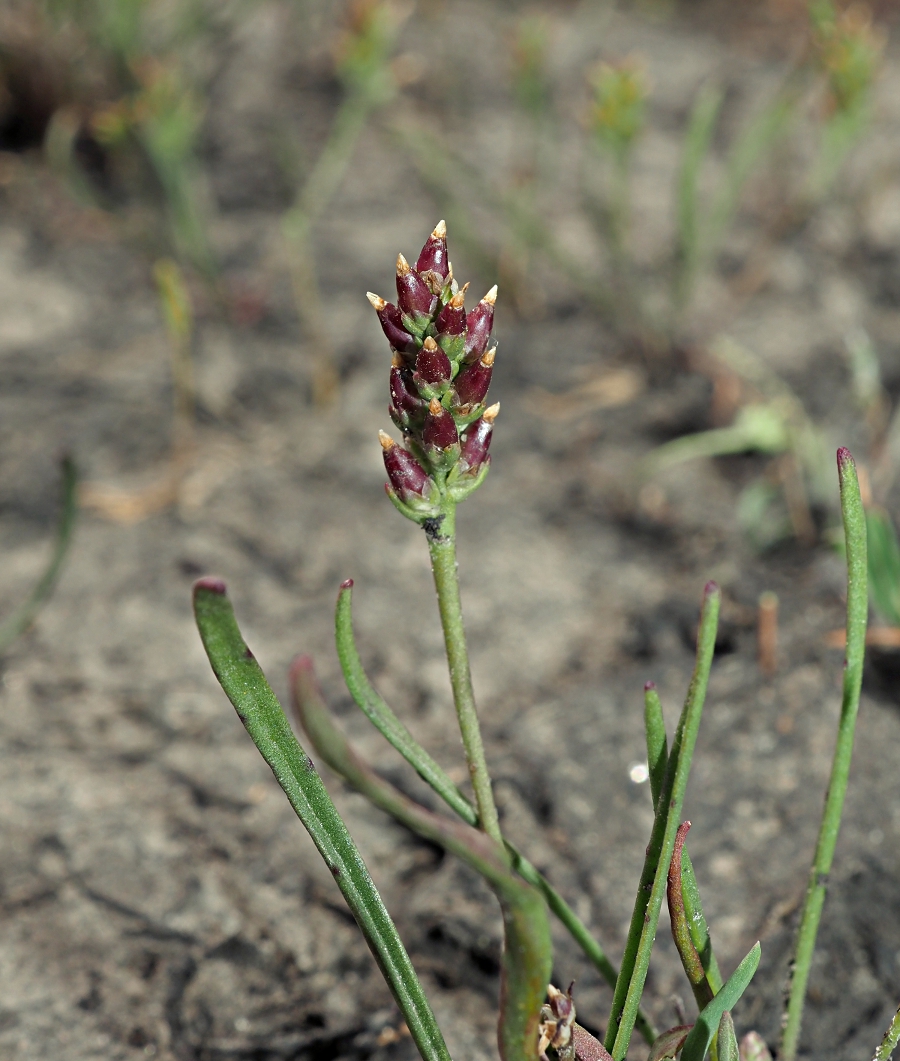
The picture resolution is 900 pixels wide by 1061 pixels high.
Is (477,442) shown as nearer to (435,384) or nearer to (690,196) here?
(435,384)

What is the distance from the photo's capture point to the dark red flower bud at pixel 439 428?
0.67 metres

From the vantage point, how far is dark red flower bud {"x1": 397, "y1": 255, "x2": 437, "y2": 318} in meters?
0.65

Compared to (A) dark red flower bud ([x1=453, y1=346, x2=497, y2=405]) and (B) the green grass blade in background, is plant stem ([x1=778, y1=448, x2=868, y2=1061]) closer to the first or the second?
(A) dark red flower bud ([x1=453, y1=346, x2=497, y2=405])

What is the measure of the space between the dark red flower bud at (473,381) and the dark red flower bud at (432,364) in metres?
0.01

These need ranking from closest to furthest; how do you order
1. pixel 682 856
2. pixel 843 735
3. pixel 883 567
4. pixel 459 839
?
pixel 459 839 < pixel 682 856 < pixel 843 735 < pixel 883 567

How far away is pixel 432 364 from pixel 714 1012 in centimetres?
51

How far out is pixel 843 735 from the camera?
0.86 meters

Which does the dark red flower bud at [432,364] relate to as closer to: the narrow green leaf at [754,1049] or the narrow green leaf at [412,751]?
the narrow green leaf at [412,751]

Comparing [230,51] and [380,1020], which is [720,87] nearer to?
[230,51]

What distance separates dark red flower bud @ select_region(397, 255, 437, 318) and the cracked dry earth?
30.7 inches

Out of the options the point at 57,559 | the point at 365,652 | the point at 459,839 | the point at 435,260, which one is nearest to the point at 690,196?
the point at 365,652

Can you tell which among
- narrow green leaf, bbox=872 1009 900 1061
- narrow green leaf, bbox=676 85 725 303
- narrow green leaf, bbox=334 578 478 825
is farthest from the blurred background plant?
narrow green leaf, bbox=872 1009 900 1061

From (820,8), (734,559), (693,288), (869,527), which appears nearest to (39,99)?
(693,288)

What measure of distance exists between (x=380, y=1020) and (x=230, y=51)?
284 centimetres
